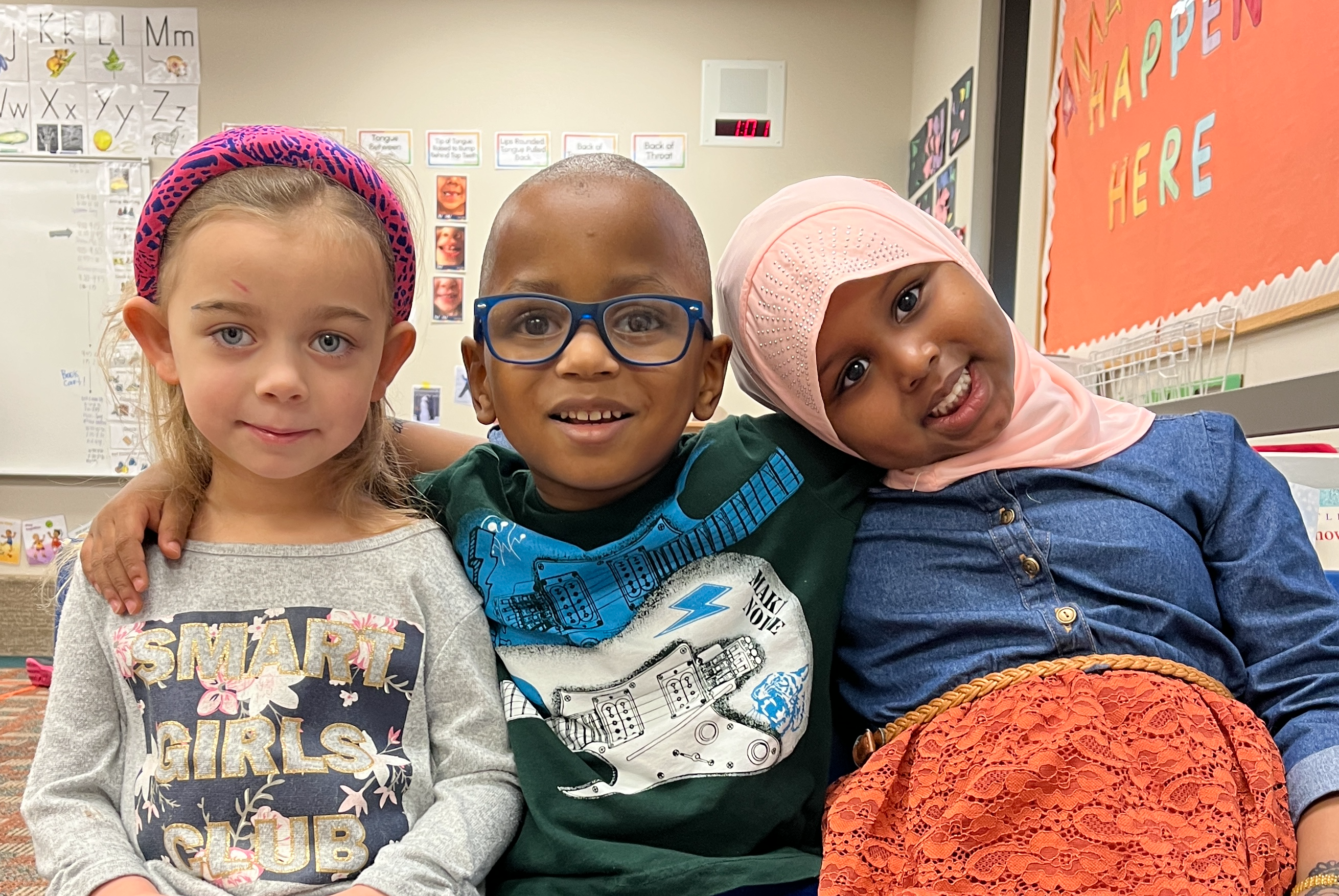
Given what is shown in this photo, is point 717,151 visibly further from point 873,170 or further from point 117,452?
point 117,452

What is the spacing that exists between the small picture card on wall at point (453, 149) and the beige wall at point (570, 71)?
0.04 meters

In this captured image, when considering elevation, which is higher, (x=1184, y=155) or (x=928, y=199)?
(x=928, y=199)

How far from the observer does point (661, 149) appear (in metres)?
3.82

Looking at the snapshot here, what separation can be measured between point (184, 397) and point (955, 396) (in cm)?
74

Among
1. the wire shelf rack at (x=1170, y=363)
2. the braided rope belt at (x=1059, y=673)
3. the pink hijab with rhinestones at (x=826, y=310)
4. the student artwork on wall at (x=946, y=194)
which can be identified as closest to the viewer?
the braided rope belt at (x=1059, y=673)

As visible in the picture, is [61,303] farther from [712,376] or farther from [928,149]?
[712,376]

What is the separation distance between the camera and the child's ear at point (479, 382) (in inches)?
38.1

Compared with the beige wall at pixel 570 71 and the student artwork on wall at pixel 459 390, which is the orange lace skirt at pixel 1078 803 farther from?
the student artwork on wall at pixel 459 390

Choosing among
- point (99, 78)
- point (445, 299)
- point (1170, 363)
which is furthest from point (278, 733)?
point (99, 78)

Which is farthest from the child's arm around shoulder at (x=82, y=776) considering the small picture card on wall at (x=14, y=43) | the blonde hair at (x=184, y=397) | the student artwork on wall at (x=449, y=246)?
the small picture card on wall at (x=14, y=43)

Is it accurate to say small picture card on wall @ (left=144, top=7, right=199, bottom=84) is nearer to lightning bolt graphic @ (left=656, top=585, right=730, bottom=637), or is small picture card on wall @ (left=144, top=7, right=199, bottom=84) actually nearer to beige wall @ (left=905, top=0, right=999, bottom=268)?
beige wall @ (left=905, top=0, right=999, bottom=268)

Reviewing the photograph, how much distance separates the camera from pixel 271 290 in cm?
83

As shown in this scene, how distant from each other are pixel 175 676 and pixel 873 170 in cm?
354

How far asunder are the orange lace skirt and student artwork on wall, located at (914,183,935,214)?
2.96 m
